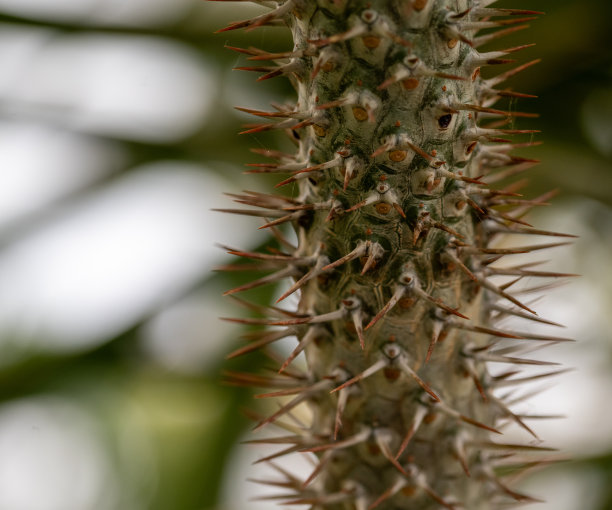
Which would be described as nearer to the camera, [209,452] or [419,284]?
[419,284]

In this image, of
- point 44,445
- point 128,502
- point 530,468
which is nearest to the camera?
point 530,468

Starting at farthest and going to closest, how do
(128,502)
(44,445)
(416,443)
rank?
(44,445) → (128,502) → (416,443)

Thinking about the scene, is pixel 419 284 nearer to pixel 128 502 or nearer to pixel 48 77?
pixel 128 502

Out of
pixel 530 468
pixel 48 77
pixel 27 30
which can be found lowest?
pixel 530 468

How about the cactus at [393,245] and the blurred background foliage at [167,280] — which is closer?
the cactus at [393,245]

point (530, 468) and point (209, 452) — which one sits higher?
point (530, 468)

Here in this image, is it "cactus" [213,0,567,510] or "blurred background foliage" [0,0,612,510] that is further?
"blurred background foliage" [0,0,612,510]

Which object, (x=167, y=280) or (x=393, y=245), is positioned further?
(x=167, y=280)

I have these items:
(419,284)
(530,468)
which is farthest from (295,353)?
(530,468)
